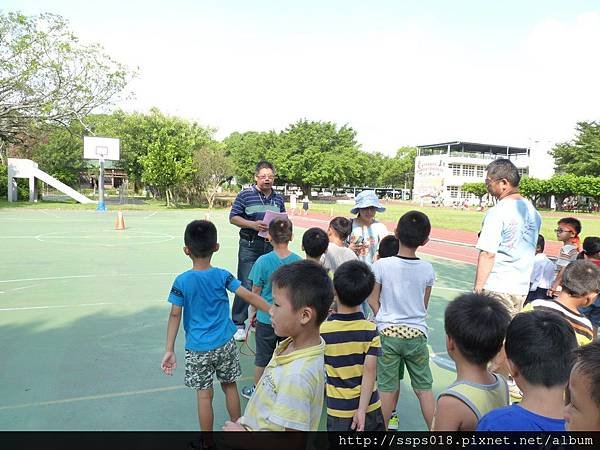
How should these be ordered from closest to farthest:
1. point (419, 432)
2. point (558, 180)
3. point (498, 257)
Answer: point (419, 432) → point (498, 257) → point (558, 180)

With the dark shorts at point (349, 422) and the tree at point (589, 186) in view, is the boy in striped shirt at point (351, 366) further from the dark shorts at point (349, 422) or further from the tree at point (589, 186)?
the tree at point (589, 186)

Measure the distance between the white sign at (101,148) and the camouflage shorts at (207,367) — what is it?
99.1 feet

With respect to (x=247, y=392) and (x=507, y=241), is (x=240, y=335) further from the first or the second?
(x=507, y=241)

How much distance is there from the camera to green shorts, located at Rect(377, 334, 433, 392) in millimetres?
3076

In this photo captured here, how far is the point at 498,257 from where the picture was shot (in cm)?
379

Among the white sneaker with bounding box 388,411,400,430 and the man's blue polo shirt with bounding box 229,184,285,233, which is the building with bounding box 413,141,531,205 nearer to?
the man's blue polo shirt with bounding box 229,184,285,233

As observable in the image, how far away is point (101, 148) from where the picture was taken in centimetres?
3056

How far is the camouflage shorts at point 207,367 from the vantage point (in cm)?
300

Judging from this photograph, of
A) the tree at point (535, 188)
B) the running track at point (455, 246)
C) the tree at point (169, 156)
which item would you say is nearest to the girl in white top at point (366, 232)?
the running track at point (455, 246)

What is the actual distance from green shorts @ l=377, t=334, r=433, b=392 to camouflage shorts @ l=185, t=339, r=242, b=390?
3.25 feet

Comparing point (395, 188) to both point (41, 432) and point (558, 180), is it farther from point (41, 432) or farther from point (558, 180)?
point (41, 432)

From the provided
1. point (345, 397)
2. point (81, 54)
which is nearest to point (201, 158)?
point (81, 54)

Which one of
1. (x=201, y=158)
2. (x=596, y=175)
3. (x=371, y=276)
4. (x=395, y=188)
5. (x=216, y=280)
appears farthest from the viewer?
(x=395, y=188)

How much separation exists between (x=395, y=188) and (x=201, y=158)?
57495 millimetres
